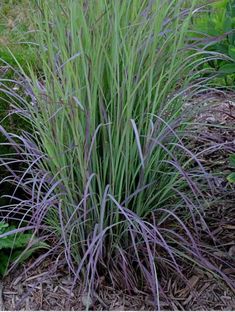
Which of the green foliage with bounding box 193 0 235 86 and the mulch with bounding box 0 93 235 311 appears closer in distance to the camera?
the mulch with bounding box 0 93 235 311

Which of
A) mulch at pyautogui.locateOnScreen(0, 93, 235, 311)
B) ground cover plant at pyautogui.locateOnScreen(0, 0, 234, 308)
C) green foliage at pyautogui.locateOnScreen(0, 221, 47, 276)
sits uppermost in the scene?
ground cover plant at pyautogui.locateOnScreen(0, 0, 234, 308)

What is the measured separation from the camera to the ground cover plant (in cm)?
180

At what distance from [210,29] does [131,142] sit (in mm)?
808

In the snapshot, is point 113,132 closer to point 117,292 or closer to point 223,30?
point 117,292

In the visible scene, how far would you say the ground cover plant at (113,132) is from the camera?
70.8 inches

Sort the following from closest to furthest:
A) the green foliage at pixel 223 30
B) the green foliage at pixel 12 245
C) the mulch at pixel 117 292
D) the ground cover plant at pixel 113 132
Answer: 1. the ground cover plant at pixel 113 132
2. the mulch at pixel 117 292
3. the green foliage at pixel 12 245
4. the green foliage at pixel 223 30

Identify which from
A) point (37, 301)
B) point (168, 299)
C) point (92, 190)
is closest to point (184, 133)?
point (92, 190)

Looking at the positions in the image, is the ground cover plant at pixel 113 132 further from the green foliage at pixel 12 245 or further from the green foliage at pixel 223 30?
the green foliage at pixel 223 30

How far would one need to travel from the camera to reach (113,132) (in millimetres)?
1867

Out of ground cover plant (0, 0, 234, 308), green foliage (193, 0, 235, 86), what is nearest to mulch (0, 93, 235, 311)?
ground cover plant (0, 0, 234, 308)

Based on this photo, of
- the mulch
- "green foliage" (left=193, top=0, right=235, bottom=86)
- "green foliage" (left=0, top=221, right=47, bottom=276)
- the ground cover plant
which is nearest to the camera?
the ground cover plant

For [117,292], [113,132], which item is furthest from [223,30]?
[117,292]

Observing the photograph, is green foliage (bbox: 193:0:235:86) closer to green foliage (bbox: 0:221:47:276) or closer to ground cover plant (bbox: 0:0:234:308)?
ground cover plant (bbox: 0:0:234:308)

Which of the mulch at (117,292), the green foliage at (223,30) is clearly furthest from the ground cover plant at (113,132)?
the green foliage at (223,30)
